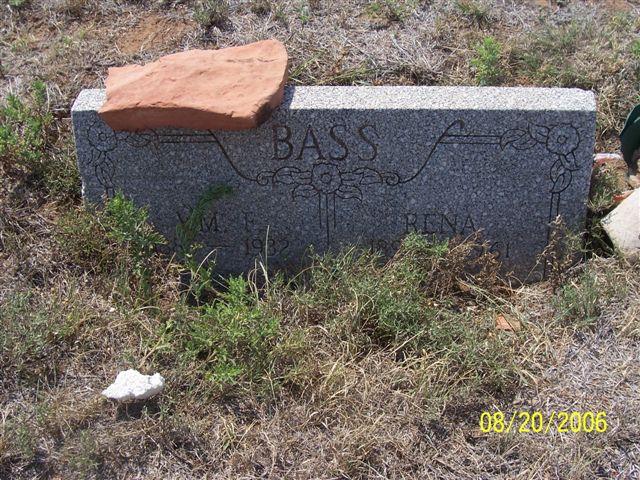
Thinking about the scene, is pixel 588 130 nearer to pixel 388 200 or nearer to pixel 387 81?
pixel 388 200

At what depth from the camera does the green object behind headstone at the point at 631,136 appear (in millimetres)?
4094

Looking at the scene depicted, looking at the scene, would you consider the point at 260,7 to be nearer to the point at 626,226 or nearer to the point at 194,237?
the point at 194,237

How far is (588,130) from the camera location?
3570 mm

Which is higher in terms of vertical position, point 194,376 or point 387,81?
point 387,81

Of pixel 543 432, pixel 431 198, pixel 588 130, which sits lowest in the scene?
pixel 543 432

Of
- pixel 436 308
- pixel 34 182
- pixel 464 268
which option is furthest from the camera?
pixel 34 182

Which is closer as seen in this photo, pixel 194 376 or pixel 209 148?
pixel 194 376

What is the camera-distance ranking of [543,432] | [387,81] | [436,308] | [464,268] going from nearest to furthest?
[543,432] → [436,308] → [464,268] → [387,81]

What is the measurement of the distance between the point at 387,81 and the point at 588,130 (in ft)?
4.28

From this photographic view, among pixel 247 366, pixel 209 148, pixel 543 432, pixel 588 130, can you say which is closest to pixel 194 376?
pixel 247 366

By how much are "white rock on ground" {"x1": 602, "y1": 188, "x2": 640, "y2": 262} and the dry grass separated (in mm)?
77

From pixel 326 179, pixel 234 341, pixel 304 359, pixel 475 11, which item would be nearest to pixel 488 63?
pixel 475 11
